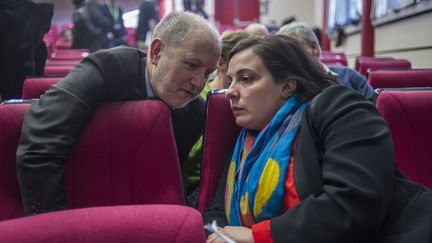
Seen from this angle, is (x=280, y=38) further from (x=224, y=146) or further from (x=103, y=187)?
(x=103, y=187)

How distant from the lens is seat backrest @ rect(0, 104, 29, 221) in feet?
3.61

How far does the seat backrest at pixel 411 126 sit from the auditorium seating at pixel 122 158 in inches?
24.3

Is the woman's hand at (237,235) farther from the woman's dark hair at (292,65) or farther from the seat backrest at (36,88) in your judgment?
the seat backrest at (36,88)

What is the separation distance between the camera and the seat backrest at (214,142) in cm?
133

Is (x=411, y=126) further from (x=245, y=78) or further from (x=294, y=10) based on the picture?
(x=294, y=10)

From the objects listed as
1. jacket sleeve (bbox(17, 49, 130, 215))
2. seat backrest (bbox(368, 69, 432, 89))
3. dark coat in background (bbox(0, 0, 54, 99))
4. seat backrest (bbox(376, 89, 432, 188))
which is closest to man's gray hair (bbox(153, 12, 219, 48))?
jacket sleeve (bbox(17, 49, 130, 215))

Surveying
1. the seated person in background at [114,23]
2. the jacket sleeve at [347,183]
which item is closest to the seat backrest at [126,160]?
the jacket sleeve at [347,183]

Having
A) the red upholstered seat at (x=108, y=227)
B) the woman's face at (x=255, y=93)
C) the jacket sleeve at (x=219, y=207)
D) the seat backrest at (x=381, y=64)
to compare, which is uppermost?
the woman's face at (x=255, y=93)

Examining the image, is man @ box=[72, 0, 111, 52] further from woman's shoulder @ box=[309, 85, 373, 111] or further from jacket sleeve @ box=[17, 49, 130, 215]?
woman's shoulder @ box=[309, 85, 373, 111]

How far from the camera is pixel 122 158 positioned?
3.89 ft

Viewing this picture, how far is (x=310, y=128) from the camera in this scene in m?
1.02

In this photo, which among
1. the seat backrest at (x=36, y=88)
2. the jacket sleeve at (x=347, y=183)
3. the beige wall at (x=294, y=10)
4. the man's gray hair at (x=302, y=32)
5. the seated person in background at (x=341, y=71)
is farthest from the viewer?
the beige wall at (x=294, y=10)

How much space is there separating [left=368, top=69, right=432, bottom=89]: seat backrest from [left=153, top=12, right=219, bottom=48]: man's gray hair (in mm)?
1046

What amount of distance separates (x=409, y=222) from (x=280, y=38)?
0.60 meters
